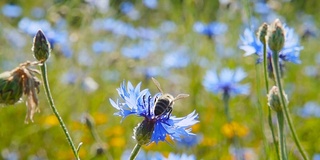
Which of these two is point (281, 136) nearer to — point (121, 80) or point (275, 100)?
point (275, 100)

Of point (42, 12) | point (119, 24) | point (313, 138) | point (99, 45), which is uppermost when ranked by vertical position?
point (42, 12)

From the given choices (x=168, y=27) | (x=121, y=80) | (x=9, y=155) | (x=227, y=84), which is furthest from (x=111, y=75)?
(x=227, y=84)

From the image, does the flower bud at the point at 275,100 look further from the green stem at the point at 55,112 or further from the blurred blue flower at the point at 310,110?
the blurred blue flower at the point at 310,110

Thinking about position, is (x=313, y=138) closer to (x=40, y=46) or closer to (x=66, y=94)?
(x=66, y=94)

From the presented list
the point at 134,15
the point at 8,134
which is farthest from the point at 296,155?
the point at 134,15

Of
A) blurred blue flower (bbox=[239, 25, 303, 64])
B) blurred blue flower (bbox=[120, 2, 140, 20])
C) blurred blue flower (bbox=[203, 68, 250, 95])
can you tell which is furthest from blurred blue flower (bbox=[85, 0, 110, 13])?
blurred blue flower (bbox=[239, 25, 303, 64])
